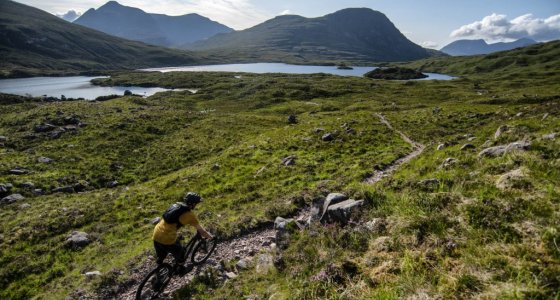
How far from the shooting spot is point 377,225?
1055 cm

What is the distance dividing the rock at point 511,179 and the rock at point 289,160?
1886 cm

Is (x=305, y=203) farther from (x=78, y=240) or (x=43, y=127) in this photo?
(x=43, y=127)

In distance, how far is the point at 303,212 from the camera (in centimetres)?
1681

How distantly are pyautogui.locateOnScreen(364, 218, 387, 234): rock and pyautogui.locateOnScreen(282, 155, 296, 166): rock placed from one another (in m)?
18.0

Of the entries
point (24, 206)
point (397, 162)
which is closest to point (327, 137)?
point (397, 162)

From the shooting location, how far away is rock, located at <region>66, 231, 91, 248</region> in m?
18.2

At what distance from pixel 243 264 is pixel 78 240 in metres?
11.7

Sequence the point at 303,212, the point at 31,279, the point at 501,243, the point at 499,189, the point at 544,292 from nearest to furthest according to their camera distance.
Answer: the point at 544,292 < the point at 501,243 < the point at 499,189 < the point at 31,279 < the point at 303,212

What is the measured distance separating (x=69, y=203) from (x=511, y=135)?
104 feet

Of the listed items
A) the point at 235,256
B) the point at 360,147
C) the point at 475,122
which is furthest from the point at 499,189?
the point at 475,122

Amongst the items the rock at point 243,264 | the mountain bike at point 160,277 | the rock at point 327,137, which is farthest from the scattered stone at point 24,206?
the rock at point 327,137

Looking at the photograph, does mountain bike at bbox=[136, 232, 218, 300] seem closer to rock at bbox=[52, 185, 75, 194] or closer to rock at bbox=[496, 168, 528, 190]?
rock at bbox=[496, 168, 528, 190]

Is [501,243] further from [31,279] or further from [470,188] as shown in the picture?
[31,279]

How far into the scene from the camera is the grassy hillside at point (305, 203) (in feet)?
25.3
